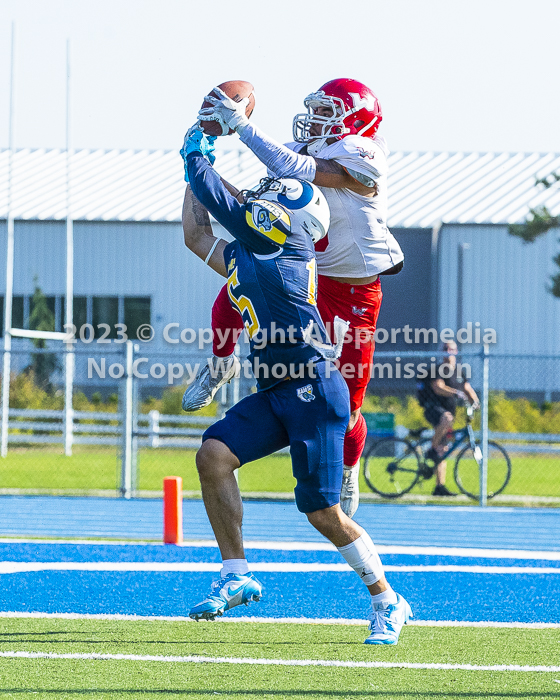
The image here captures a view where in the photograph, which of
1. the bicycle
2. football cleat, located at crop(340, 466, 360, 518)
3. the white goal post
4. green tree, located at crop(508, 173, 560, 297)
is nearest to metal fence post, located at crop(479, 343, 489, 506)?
the bicycle

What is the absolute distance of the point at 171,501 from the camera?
871 centimetres

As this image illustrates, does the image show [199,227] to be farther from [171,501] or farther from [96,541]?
[96,541]

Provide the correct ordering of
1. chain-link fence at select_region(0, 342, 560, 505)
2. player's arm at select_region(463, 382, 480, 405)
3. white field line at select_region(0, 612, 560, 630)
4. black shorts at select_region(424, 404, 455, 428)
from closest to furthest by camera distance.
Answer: white field line at select_region(0, 612, 560, 630)
player's arm at select_region(463, 382, 480, 405)
black shorts at select_region(424, 404, 455, 428)
chain-link fence at select_region(0, 342, 560, 505)

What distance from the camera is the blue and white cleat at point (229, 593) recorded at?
171 inches

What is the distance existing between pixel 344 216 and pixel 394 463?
8.14 metres

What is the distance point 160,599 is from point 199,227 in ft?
7.59

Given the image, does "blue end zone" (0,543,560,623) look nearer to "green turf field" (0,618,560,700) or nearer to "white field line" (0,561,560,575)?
"white field line" (0,561,560,575)

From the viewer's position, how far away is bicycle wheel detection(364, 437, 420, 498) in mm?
12773

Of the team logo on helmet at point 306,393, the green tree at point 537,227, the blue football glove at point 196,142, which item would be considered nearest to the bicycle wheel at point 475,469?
the team logo on helmet at point 306,393

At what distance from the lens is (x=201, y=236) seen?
4.92 m

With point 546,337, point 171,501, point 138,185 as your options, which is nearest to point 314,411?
point 171,501

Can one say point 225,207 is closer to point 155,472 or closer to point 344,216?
point 344,216

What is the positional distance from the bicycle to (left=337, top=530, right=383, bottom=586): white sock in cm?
787

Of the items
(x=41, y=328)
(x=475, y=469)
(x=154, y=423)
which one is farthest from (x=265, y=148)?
(x=41, y=328)
